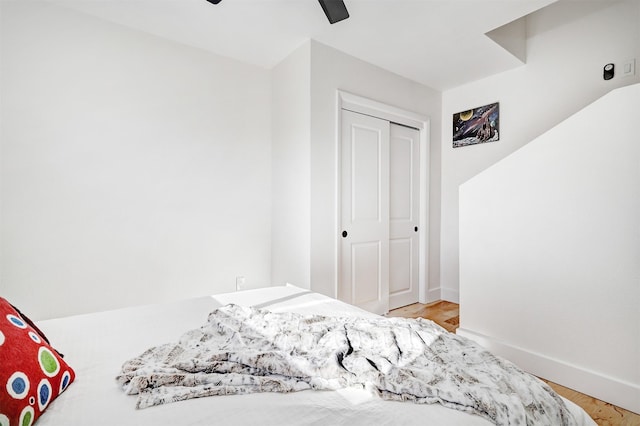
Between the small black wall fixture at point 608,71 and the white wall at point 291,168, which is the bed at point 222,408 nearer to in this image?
the white wall at point 291,168

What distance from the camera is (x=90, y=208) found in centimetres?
228

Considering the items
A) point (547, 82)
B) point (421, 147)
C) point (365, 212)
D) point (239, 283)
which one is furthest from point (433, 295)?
point (547, 82)

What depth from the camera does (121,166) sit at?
7.84 ft

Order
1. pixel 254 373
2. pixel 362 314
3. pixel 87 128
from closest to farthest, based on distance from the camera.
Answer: pixel 254 373 → pixel 362 314 → pixel 87 128

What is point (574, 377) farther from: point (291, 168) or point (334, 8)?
point (334, 8)

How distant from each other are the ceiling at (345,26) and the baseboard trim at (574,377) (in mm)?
2319

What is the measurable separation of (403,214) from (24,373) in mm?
3131

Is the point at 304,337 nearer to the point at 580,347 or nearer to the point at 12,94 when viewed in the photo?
the point at 580,347

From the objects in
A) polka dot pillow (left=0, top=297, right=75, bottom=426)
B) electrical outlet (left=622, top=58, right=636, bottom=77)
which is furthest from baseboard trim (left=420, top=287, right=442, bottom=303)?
polka dot pillow (left=0, top=297, right=75, bottom=426)

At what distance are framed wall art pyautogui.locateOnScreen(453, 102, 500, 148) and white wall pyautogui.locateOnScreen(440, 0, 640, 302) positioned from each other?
5cm

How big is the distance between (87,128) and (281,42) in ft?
5.20

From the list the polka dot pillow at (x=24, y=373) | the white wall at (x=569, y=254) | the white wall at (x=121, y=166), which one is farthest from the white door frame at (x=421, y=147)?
the polka dot pillow at (x=24, y=373)

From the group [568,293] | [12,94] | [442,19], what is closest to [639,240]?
[568,293]

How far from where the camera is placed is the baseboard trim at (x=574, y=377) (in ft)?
5.71
